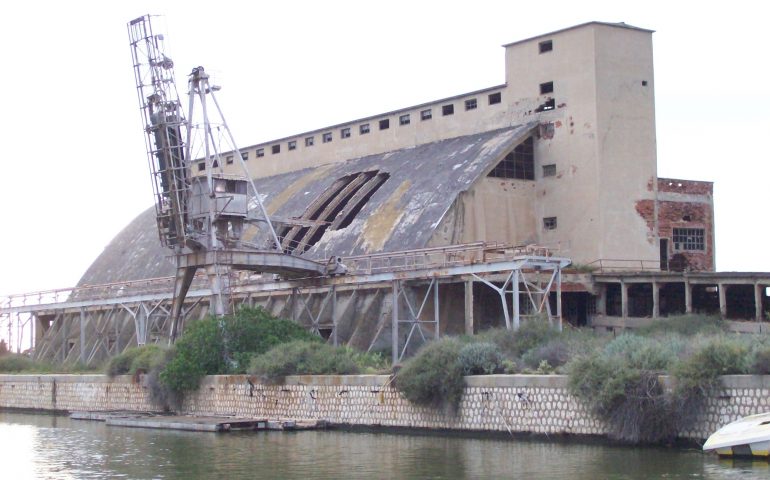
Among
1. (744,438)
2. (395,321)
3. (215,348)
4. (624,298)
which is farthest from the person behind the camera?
(624,298)

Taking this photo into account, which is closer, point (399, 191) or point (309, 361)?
point (309, 361)

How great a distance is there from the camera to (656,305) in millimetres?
42344

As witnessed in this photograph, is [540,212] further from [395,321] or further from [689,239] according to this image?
[395,321]

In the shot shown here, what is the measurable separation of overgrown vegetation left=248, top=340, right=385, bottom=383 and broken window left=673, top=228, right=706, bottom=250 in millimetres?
16912

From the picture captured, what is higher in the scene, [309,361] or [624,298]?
[624,298]

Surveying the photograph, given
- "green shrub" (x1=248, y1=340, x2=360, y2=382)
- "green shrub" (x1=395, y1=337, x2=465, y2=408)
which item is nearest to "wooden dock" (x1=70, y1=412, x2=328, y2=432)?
"green shrub" (x1=248, y1=340, x2=360, y2=382)

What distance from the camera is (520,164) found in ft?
168

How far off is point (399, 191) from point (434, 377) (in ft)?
68.8

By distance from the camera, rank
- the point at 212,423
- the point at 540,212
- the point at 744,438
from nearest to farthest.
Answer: the point at 744,438 → the point at 212,423 → the point at 540,212

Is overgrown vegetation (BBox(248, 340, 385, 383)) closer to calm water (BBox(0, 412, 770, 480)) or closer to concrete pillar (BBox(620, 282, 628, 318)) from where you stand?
calm water (BBox(0, 412, 770, 480))

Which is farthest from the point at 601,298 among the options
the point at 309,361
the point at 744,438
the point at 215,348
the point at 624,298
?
the point at 744,438

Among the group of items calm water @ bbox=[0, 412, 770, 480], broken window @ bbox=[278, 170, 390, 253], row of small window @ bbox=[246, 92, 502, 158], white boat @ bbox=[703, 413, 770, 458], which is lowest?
calm water @ bbox=[0, 412, 770, 480]

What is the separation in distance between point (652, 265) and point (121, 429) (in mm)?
23203

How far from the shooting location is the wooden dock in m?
36.4
